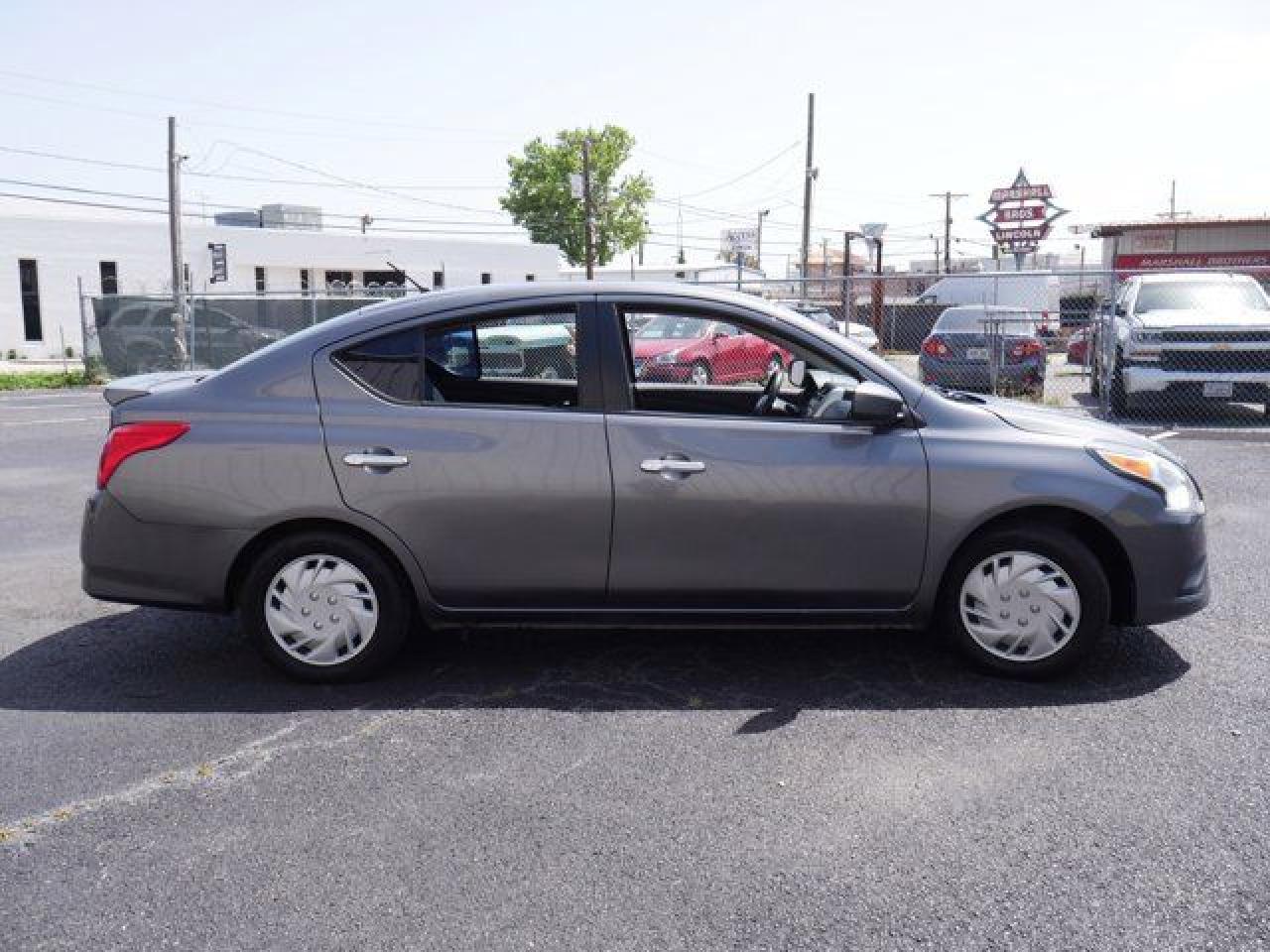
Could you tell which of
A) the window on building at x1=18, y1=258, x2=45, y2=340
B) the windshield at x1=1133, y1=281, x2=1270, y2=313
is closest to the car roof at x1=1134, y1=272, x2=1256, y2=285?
the windshield at x1=1133, y1=281, x2=1270, y2=313

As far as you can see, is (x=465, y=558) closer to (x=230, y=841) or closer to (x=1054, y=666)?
(x=230, y=841)

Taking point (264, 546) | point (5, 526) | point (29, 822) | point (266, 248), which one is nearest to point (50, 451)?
point (5, 526)

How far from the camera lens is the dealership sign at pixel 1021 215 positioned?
3631 cm

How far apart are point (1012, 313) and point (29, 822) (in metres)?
14.5

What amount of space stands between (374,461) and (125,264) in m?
43.1

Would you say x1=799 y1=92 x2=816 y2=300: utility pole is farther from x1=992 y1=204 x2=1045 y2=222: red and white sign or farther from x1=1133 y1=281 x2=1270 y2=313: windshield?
x1=1133 y1=281 x2=1270 y2=313: windshield

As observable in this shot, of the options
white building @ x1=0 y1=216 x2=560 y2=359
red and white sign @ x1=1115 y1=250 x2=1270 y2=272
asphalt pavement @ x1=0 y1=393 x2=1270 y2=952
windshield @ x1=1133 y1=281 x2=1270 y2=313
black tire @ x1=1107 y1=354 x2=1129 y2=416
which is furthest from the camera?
red and white sign @ x1=1115 y1=250 x2=1270 y2=272

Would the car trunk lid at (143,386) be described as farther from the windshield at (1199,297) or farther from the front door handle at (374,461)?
the windshield at (1199,297)

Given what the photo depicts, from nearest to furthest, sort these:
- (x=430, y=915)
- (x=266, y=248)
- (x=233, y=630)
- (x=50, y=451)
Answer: (x=430, y=915) < (x=233, y=630) < (x=50, y=451) < (x=266, y=248)

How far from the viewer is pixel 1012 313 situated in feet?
51.2

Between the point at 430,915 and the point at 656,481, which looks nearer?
the point at 430,915

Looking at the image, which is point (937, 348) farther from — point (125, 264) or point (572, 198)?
point (572, 198)

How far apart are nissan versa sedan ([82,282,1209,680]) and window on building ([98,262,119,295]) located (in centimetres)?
4214

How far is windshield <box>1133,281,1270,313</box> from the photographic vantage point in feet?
45.0
